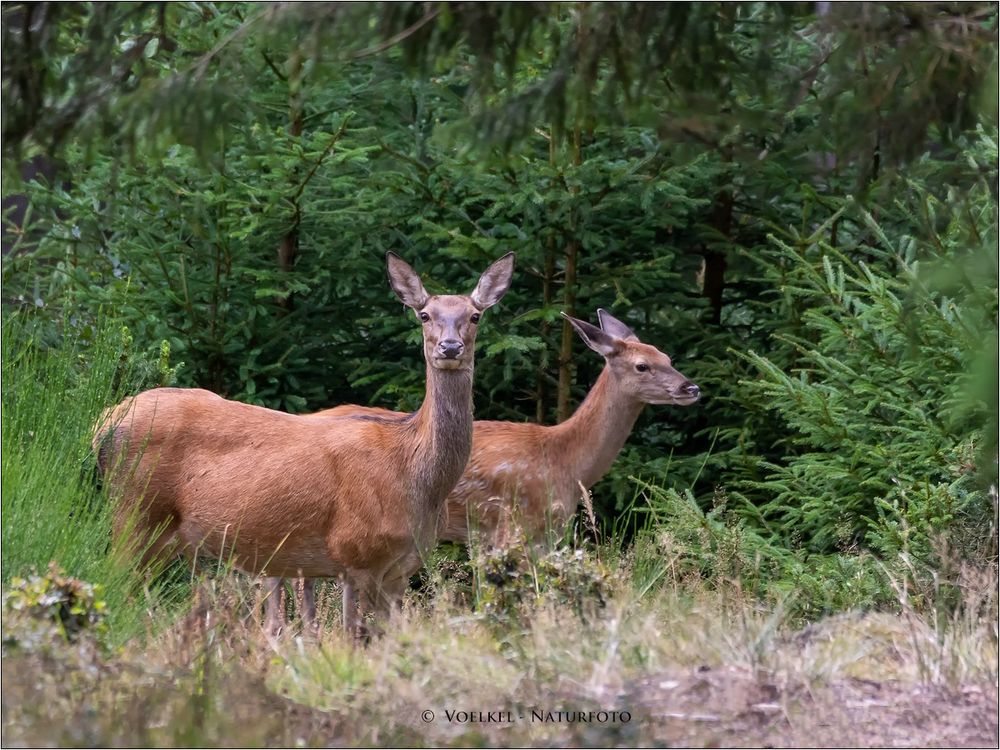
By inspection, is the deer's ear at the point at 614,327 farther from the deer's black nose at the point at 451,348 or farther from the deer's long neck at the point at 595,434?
the deer's black nose at the point at 451,348

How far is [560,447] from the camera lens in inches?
373

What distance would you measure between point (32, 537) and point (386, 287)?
4682 millimetres

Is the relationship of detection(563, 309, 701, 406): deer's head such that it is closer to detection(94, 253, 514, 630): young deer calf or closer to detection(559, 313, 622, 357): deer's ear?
detection(559, 313, 622, 357): deer's ear

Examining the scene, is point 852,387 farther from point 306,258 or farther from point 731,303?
point 306,258

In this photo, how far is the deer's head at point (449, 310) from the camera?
781 centimetres

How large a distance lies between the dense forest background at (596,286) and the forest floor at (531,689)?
4.24 ft

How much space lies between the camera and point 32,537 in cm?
655

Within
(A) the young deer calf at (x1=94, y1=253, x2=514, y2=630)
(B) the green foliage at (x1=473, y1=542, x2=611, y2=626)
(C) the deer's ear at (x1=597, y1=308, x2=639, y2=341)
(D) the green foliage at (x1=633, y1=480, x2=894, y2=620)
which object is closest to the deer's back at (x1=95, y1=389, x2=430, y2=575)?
(A) the young deer calf at (x1=94, y1=253, x2=514, y2=630)

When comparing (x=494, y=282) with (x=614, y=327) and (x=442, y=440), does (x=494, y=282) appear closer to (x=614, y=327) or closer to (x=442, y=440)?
(x=442, y=440)

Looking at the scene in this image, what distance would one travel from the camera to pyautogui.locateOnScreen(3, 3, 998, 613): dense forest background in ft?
26.5

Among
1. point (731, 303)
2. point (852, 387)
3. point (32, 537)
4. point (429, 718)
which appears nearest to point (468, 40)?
point (429, 718)

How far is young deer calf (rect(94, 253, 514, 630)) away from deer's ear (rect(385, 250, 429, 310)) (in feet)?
0.04

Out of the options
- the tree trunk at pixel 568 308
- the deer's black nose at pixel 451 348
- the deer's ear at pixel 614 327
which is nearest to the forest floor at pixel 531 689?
the deer's black nose at pixel 451 348

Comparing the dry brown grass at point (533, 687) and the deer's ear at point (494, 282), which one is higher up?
the deer's ear at point (494, 282)
